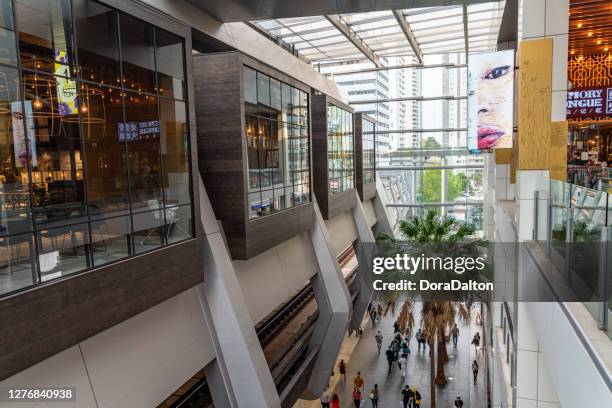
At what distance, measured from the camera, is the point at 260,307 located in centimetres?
1535

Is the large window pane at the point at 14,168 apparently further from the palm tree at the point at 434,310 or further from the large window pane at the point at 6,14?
the palm tree at the point at 434,310

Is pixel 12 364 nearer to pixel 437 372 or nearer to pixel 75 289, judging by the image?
pixel 75 289

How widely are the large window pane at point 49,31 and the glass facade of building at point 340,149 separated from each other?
15736 millimetres

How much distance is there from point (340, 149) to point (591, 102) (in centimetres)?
1200

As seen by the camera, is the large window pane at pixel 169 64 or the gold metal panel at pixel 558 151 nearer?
the gold metal panel at pixel 558 151

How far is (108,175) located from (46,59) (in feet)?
8.42

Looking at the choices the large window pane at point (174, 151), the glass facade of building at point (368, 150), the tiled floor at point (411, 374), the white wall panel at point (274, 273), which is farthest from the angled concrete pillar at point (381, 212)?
the large window pane at point (174, 151)

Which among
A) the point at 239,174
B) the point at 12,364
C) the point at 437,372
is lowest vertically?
the point at 437,372

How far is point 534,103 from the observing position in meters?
9.27

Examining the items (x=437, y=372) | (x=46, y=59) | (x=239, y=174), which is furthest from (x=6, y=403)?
(x=437, y=372)

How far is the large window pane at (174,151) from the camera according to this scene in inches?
401

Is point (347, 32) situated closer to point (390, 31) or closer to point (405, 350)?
point (390, 31)

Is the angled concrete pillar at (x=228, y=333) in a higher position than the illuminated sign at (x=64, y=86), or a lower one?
lower

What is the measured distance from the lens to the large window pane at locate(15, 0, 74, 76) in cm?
749
